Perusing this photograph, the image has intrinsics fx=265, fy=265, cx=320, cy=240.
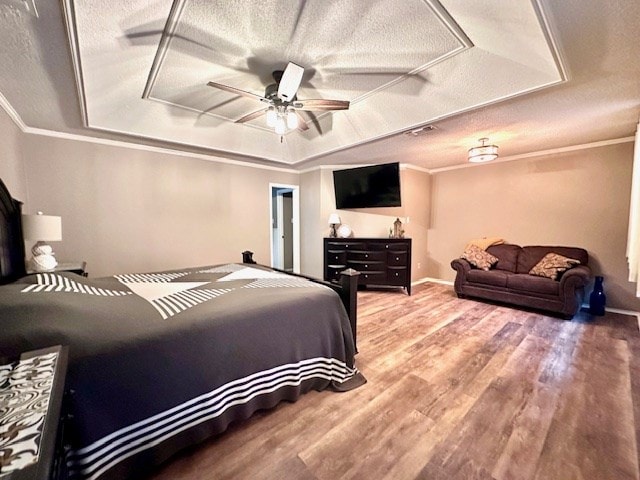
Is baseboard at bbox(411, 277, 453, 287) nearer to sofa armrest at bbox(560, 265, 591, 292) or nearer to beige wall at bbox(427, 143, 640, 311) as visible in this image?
beige wall at bbox(427, 143, 640, 311)

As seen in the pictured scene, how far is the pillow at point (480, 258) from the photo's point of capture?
14.0ft

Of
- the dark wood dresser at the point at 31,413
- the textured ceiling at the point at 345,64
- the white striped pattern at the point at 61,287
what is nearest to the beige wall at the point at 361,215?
the textured ceiling at the point at 345,64

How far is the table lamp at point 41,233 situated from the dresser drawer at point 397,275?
434 centimetres

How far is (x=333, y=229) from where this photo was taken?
516cm

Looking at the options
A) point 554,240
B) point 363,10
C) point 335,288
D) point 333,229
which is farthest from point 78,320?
point 554,240

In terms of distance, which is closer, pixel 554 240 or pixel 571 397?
pixel 571 397

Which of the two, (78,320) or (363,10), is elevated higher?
(363,10)

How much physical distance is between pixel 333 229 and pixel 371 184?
3.62 feet

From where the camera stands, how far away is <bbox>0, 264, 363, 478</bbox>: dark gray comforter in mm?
1157

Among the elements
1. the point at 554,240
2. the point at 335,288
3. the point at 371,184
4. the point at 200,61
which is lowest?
the point at 335,288

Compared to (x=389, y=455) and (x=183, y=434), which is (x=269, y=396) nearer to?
(x=183, y=434)

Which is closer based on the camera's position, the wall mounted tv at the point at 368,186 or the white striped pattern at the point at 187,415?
the white striped pattern at the point at 187,415

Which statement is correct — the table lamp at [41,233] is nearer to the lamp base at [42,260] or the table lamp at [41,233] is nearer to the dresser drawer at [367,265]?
the lamp base at [42,260]

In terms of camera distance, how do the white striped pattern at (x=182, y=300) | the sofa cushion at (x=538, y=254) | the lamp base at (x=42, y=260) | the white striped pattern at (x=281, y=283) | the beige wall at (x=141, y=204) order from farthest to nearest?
the sofa cushion at (x=538, y=254), the beige wall at (x=141, y=204), the lamp base at (x=42, y=260), the white striped pattern at (x=281, y=283), the white striped pattern at (x=182, y=300)
